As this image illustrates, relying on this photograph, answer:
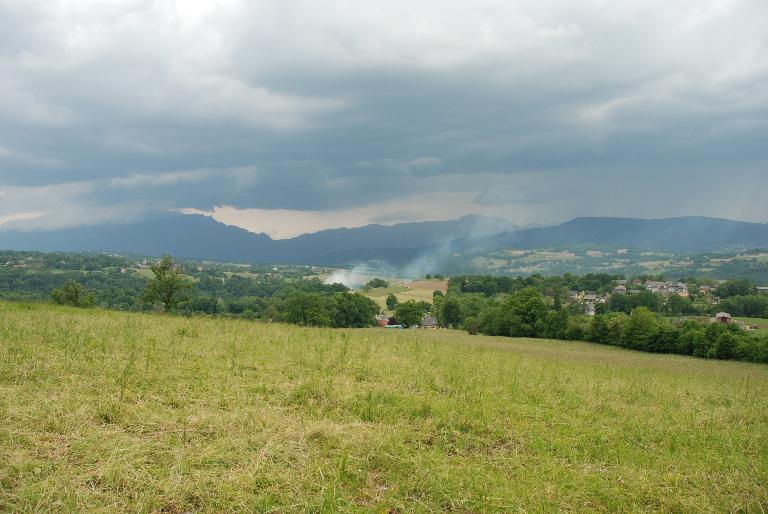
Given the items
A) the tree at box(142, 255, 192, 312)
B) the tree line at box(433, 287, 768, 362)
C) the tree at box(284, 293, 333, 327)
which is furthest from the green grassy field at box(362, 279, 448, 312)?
the tree at box(142, 255, 192, 312)

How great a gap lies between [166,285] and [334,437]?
31925mm

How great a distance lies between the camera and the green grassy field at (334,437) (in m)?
5.21

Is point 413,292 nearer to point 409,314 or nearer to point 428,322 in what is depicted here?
point 428,322

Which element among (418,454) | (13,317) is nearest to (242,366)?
(418,454)

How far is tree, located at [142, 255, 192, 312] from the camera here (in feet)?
113

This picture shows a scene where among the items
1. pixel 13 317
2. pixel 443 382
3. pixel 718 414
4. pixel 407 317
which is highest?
pixel 13 317

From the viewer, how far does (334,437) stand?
6.64 meters

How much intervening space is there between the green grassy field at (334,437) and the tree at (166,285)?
23245 millimetres

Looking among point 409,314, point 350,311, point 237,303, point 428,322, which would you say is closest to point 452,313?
point 428,322

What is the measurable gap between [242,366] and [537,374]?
7882 millimetres

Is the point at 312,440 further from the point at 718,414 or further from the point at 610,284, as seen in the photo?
the point at 610,284

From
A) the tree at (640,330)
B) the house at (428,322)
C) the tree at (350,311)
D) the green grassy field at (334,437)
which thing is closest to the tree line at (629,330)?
the tree at (640,330)

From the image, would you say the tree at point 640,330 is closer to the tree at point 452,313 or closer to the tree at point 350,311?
the tree at point 350,311

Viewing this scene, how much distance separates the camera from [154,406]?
7.39 m
